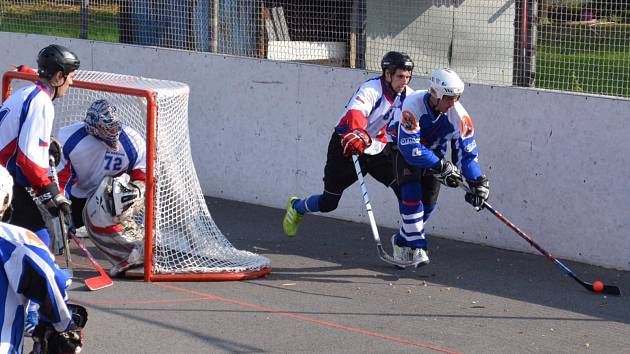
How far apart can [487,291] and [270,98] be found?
11.2 feet

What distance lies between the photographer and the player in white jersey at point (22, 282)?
3424 mm

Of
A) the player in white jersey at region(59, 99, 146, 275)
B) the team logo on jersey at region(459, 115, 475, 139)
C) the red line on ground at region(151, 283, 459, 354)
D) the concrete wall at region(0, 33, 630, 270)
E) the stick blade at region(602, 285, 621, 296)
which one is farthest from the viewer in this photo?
the concrete wall at region(0, 33, 630, 270)

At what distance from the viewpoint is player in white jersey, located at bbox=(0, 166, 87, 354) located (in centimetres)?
342

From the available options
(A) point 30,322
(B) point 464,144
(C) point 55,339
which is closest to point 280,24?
(B) point 464,144

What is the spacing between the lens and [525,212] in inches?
322

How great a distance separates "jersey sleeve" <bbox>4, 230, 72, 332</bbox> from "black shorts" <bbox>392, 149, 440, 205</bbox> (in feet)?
13.8

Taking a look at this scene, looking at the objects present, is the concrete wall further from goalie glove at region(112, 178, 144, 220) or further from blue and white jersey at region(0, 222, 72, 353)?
blue and white jersey at region(0, 222, 72, 353)

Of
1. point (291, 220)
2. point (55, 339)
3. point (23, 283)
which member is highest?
point (23, 283)

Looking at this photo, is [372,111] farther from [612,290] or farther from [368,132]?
[612,290]

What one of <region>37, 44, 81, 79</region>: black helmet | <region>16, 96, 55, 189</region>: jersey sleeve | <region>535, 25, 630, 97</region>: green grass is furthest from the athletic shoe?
<region>535, 25, 630, 97</region>: green grass

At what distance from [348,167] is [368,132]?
311 millimetres

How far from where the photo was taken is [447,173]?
731cm

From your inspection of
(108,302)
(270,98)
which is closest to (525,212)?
(270,98)

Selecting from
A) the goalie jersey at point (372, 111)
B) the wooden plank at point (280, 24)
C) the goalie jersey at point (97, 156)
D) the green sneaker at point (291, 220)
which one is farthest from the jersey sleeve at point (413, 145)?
the wooden plank at point (280, 24)
